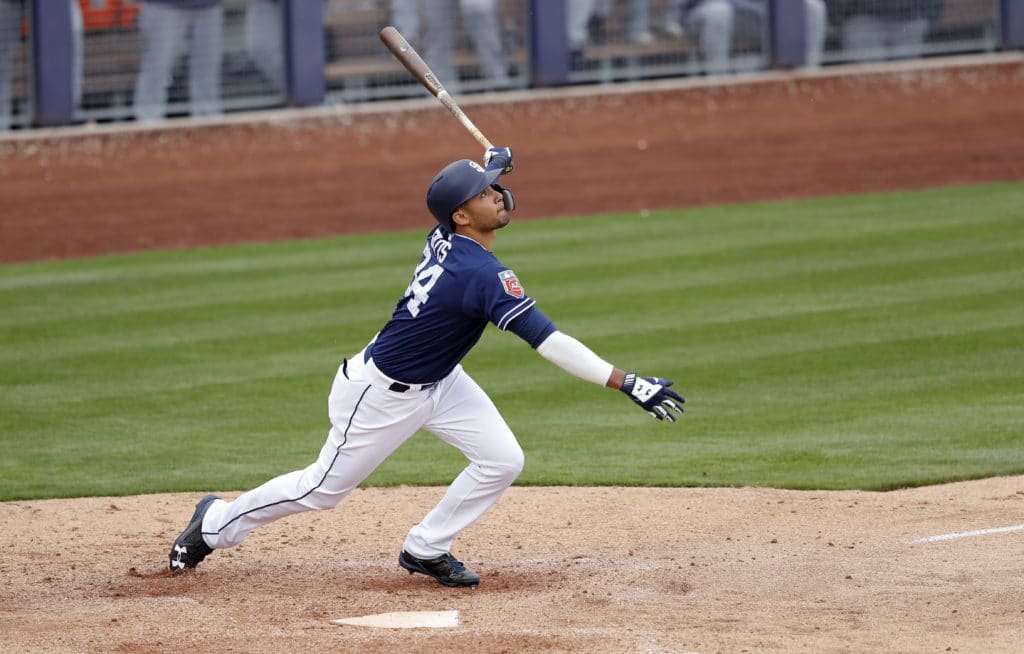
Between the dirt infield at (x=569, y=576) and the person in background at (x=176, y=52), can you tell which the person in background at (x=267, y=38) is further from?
the dirt infield at (x=569, y=576)

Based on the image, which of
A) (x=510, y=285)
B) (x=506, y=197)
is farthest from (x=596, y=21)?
(x=510, y=285)

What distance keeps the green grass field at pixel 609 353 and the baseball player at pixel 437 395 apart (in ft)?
5.86

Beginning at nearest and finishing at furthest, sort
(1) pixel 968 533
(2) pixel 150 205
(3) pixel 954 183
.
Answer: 1. (1) pixel 968 533
2. (2) pixel 150 205
3. (3) pixel 954 183

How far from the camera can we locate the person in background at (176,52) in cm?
1631

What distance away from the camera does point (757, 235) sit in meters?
13.7

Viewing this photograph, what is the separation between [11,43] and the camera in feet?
52.0

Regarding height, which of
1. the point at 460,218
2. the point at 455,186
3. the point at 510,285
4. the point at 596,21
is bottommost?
the point at 510,285

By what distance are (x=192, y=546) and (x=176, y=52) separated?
11660 millimetres

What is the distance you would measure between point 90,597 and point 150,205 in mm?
10377

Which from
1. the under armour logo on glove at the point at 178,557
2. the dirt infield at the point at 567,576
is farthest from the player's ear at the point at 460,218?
the under armour logo on glove at the point at 178,557

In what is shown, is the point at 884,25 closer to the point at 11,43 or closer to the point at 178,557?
the point at 11,43

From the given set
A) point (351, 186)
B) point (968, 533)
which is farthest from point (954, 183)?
point (968, 533)

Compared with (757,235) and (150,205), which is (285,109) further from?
(757,235)

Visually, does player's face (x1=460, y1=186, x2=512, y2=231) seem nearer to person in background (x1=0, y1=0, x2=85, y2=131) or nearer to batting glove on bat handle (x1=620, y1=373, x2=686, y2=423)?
batting glove on bat handle (x1=620, y1=373, x2=686, y2=423)
